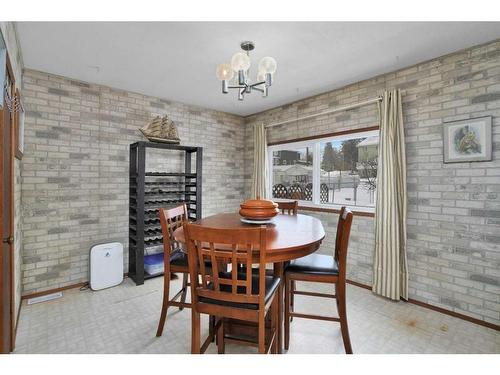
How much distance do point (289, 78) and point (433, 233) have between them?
91.3 inches

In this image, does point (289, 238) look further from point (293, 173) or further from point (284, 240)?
point (293, 173)

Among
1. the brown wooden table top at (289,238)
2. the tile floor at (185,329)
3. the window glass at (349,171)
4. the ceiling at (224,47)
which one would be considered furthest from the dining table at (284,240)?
the ceiling at (224,47)

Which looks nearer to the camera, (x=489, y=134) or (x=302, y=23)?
(x=302, y=23)

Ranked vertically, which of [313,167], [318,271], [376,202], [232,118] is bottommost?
[318,271]

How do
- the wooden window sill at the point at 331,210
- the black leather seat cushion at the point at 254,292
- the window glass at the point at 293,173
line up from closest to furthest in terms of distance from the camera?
1. the black leather seat cushion at the point at 254,292
2. the wooden window sill at the point at 331,210
3. the window glass at the point at 293,173

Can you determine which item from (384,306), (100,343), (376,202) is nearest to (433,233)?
(376,202)

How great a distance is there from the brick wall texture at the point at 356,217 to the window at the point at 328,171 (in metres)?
0.20

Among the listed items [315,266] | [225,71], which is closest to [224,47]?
[225,71]

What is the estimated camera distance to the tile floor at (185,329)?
6.57 feet

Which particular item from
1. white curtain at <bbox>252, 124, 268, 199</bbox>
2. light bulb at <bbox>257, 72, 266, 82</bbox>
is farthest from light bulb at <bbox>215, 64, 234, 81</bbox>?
white curtain at <bbox>252, 124, 268, 199</bbox>

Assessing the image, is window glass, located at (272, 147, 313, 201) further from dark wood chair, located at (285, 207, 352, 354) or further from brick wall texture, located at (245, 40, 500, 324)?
dark wood chair, located at (285, 207, 352, 354)

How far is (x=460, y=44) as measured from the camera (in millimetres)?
2316

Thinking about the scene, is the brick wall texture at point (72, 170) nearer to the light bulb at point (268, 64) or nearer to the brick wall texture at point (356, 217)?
the brick wall texture at point (356, 217)
